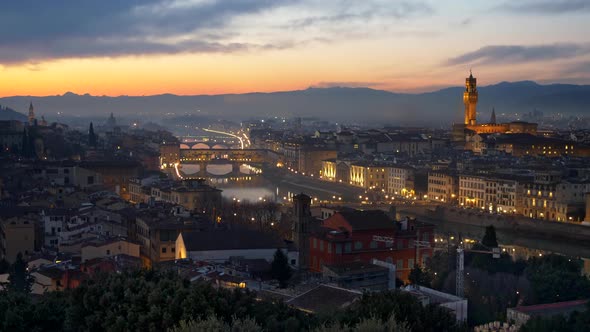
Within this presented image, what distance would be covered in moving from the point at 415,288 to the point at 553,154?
26649 millimetres

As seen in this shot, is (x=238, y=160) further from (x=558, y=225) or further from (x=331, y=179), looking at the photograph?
(x=558, y=225)

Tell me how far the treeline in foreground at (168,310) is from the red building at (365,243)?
14.1 ft

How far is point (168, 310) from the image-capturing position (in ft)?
16.4

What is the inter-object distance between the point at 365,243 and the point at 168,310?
554 centimetres

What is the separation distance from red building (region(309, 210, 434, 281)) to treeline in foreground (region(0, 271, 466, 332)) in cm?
431

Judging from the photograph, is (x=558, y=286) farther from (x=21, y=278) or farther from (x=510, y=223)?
(x=510, y=223)

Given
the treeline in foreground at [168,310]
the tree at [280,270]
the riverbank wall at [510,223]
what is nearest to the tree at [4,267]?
the tree at [280,270]

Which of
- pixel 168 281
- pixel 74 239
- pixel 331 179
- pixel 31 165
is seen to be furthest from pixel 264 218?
pixel 331 179

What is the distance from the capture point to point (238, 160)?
39.8 meters

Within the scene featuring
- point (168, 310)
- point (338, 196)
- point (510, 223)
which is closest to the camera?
point (168, 310)

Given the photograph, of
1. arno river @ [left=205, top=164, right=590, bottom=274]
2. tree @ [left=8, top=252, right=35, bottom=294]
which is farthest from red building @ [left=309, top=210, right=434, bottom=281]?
tree @ [left=8, top=252, right=35, bottom=294]

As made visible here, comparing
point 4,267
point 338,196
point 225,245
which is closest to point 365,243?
point 225,245

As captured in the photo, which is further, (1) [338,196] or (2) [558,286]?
(1) [338,196]

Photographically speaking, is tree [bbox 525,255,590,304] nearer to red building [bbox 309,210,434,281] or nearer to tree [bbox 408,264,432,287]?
tree [bbox 408,264,432,287]
